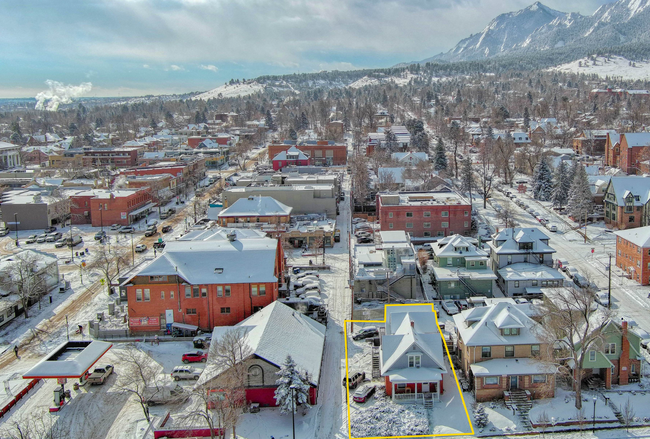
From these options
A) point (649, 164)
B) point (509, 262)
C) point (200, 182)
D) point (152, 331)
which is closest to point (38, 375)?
point (152, 331)

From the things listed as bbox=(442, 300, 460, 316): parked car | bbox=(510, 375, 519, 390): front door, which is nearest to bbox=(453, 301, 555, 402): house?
bbox=(510, 375, 519, 390): front door

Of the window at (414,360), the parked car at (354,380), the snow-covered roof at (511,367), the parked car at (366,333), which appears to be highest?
the window at (414,360)

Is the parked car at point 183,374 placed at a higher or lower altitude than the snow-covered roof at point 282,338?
lower

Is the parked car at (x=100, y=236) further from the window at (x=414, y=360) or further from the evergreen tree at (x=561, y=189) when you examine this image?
the evergreen tree at (x=561, y=189)

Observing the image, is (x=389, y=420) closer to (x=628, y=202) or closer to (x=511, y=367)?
(x=511, y=367)

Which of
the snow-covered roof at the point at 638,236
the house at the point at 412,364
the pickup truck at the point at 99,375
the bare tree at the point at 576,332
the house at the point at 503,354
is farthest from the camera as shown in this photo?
the snow-covered roof at the point at 638,236

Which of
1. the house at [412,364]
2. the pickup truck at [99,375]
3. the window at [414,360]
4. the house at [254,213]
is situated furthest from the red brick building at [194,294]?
the house at [254,213]

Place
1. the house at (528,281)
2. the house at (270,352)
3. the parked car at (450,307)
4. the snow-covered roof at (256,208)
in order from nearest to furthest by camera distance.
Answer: the house at (270,352) < the parked car at (450,307) < the house at (528,281) < the snow-covered roof at (256,208)
